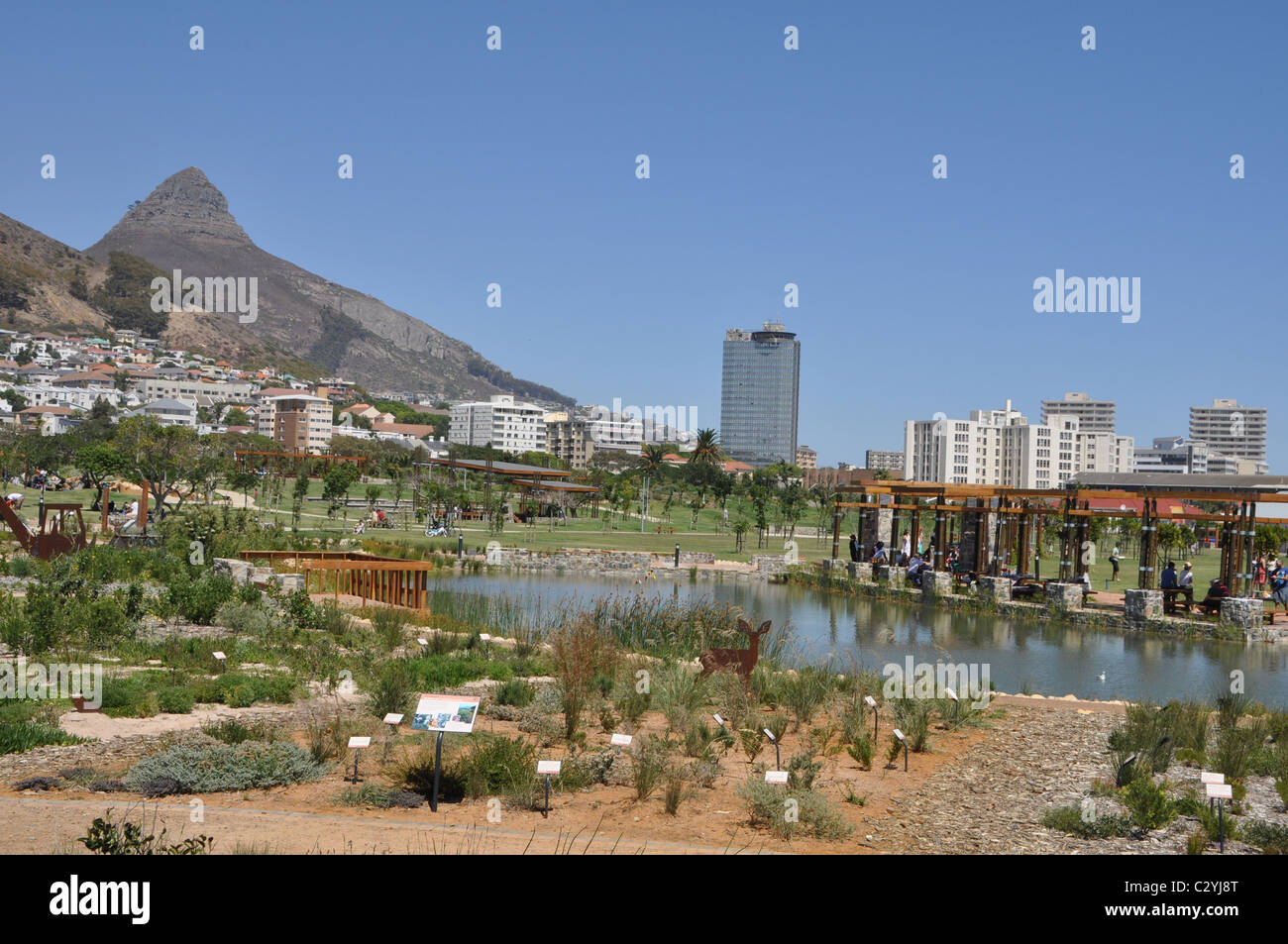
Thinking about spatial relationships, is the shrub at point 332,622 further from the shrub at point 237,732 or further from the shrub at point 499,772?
the shrub at point 499,772

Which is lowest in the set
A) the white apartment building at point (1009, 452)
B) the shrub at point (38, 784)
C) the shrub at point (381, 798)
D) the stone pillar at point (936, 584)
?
the stone pillar at point (936, 584)

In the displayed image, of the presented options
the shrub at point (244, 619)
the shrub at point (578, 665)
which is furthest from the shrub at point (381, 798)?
the shrub at point (244, 619)

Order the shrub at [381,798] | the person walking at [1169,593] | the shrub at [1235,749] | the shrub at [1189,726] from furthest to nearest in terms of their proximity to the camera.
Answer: the person walking at [1169,593], the shrub at [1189,726], the shrub at [1235,749], the shrub at [381,798]

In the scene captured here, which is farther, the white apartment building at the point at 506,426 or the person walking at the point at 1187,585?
the white apartment building at the point at 506,426

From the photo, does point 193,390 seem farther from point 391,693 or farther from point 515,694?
point 391,693

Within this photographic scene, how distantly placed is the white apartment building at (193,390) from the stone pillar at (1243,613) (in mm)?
131704

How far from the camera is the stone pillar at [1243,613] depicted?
18825mm

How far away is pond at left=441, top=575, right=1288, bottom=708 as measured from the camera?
14.1 m

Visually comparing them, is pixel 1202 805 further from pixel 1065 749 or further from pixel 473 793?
pixel 473 793

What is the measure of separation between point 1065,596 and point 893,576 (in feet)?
18.7

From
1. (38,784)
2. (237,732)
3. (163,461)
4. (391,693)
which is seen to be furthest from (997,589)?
(163,461)

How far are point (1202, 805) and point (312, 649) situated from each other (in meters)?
8.53
